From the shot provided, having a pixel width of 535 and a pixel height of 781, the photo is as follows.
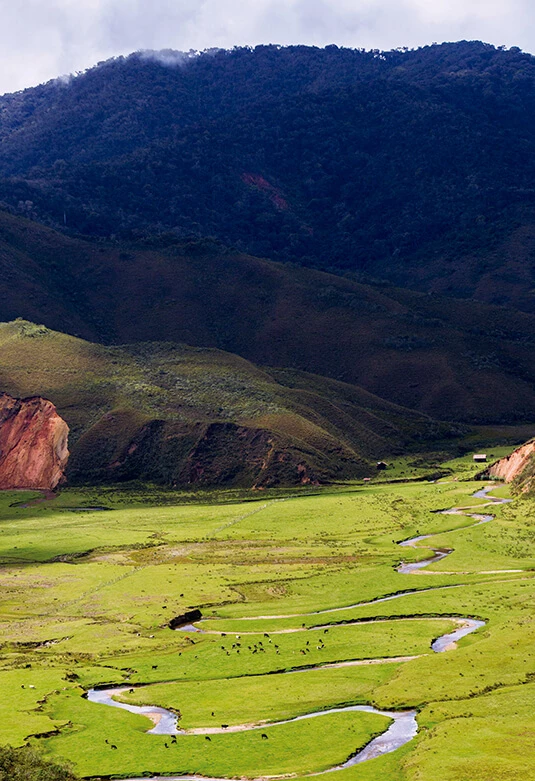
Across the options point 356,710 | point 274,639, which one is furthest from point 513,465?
point 356,710

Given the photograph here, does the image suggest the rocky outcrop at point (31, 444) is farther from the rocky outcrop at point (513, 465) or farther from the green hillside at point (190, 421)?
the rocky outcrop at point (513, 465)

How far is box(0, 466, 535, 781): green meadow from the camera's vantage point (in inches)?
1932

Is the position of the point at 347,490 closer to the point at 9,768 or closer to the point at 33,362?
the point at 33,362

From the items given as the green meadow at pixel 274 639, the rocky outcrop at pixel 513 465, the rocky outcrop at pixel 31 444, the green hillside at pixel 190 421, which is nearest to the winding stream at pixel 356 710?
the green meadow at pixel 274 639

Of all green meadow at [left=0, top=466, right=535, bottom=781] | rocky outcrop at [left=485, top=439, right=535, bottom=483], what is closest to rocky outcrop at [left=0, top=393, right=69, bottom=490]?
green meadow at [left=0, top=466, right=535, bottom=781]

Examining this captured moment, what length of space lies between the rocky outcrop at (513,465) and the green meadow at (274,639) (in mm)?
6594

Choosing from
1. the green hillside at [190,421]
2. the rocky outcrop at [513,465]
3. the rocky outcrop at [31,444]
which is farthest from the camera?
the rocky outcrop at [31,444]

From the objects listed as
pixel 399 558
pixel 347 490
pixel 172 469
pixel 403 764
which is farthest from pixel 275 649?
pixel 172 469

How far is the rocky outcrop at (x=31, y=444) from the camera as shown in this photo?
521 feet

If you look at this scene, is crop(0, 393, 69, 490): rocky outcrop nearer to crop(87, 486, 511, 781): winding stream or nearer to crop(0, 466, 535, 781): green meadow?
crop(0, 466, 535, 781): green meadow

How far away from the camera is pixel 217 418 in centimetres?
16725

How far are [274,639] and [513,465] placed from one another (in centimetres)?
6900

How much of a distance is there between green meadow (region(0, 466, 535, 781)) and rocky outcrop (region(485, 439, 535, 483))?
659 cm

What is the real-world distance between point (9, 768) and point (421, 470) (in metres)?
120
